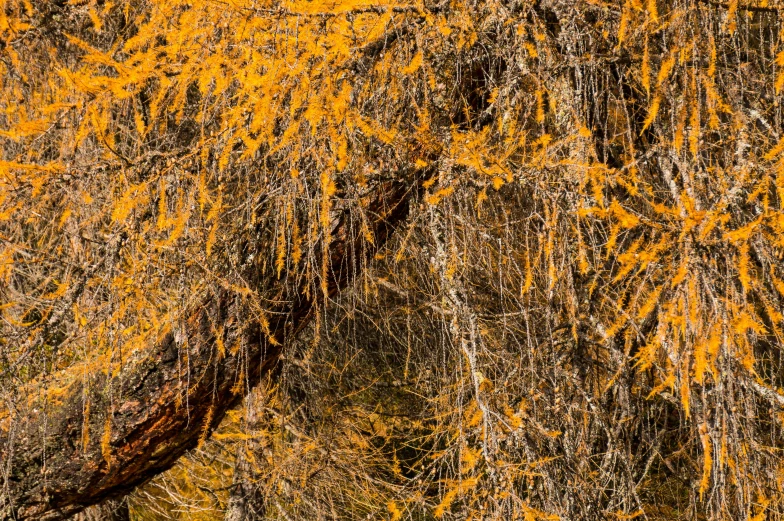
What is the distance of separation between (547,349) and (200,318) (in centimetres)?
113

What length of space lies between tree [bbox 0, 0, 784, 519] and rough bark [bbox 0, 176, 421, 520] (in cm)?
1

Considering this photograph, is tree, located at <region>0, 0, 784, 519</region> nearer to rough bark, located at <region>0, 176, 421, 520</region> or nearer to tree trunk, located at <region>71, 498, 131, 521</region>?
rough bark, located at <region>0, 176, 421, 520</region>

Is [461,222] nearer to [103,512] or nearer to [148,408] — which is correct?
[148,408]

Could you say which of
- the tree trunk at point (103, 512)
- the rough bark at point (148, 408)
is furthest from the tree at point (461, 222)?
the tree trunk at point (103, 512)

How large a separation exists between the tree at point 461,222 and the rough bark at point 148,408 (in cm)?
1

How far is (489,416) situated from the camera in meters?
2.47

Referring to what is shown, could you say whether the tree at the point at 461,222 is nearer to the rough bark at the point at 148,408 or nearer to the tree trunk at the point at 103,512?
the rough bark at the point at 148,408

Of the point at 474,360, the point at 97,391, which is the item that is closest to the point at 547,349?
the point at 474,360

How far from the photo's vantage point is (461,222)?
2.85 meters

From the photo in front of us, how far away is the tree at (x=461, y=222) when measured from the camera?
230 centimetres

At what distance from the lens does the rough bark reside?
3057mm

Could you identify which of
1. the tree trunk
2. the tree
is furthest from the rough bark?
the tree trunk

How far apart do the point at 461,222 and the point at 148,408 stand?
1.23 meters

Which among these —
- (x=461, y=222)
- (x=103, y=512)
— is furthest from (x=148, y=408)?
(x=103, y=512)
